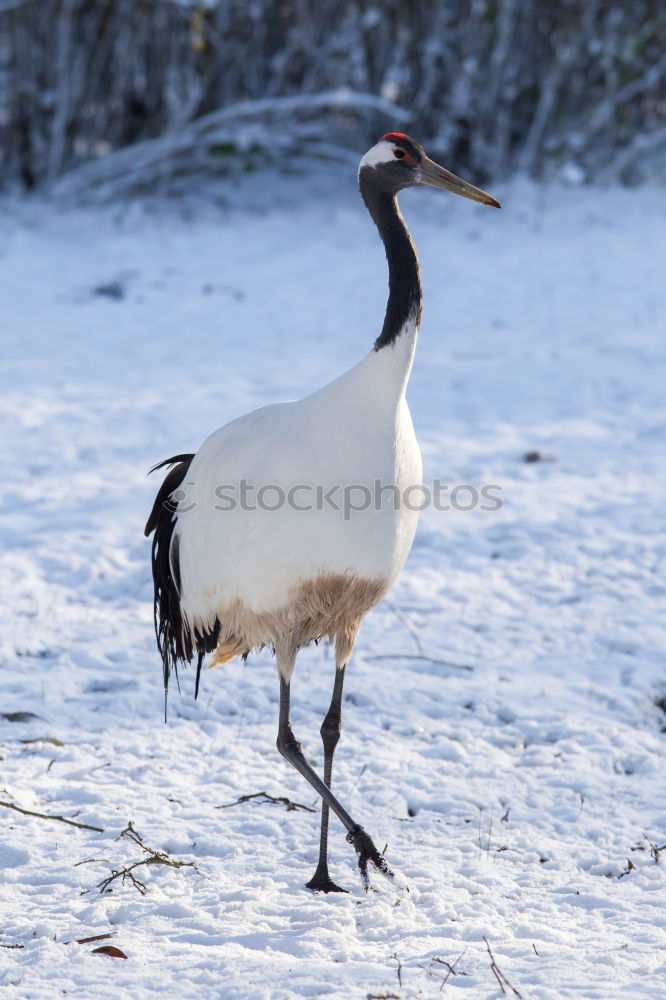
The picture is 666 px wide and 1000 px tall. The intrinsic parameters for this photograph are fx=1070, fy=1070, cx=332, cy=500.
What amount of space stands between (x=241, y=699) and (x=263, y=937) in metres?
1.52

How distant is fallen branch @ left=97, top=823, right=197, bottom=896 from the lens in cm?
295

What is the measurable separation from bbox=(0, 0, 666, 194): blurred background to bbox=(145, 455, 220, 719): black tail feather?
24.3ft

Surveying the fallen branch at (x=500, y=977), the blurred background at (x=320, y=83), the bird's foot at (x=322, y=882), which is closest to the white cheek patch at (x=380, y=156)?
the bird's foot at (x=322, y=882)

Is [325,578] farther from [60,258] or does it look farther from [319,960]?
[60,258]

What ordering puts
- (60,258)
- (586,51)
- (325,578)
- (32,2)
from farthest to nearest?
(586,51)
(32,2)
(60,258)
(325,578)

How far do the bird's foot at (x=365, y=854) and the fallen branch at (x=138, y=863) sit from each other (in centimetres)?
47

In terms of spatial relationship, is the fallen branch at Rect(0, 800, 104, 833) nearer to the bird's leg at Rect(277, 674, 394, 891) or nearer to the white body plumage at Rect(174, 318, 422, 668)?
the bird's leg at Rect(277, 674, 394, 891)

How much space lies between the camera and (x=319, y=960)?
Result: 105 inches

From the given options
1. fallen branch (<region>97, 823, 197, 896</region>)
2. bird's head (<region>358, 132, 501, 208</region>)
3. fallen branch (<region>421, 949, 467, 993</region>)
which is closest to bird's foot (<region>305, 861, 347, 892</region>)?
fallen branch (<region>97, 823, 197, 896</region>)

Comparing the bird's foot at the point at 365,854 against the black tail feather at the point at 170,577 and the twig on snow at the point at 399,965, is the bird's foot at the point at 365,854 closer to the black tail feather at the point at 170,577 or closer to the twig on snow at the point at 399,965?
the twig on snow at the point at 399,965

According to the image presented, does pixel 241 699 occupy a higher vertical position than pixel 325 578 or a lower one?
lower

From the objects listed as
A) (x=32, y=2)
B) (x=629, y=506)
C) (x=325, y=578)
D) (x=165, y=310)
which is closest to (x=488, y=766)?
(x=325, y=578)

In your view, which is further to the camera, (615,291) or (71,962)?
(615,291)

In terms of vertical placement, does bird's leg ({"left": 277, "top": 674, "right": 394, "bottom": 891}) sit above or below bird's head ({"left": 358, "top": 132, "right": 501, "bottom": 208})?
below
